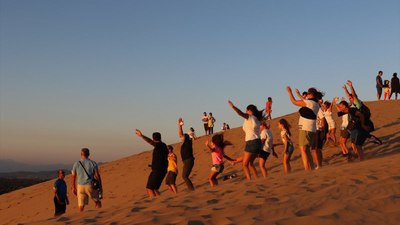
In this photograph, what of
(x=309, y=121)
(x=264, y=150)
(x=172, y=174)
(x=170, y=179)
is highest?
(x=309, y=121)

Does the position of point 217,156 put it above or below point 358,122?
below

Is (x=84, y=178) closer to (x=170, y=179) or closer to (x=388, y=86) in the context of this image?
(x=170, y=179)

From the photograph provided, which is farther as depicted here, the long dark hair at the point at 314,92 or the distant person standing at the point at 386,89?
the distant person standing at the point at 386,89

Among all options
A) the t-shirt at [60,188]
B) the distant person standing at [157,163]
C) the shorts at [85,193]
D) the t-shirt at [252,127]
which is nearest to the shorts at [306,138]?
the t-shirt at [252,127]

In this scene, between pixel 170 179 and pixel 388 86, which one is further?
pixel 388 86

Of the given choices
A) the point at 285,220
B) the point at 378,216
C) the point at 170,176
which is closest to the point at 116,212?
the point at 285,220

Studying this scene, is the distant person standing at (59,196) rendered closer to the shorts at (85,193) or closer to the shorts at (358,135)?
the shorts at (85,193)

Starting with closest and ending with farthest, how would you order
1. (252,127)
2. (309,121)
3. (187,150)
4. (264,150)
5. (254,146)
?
(252,127) → (254,146) → (309,121) → (264,150) → (187,150)

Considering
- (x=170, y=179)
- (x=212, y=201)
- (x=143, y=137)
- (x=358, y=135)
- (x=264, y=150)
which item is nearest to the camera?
(x=212, y=201)

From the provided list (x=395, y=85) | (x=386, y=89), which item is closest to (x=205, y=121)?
(x=386, y=89)

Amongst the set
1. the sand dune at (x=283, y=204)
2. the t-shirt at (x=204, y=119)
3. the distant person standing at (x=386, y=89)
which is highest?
the t-shirt at (x=204, y=119)

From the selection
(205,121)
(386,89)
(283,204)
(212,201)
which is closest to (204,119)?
(205,121)

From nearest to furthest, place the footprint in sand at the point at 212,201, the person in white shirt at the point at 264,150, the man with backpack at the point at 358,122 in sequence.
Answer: the footprint in sand at the point at 212,201 → the person in white shirt at the point at 264,150 → the man with backpack at the point at 358,122

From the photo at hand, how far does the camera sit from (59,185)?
1016 centimetres
